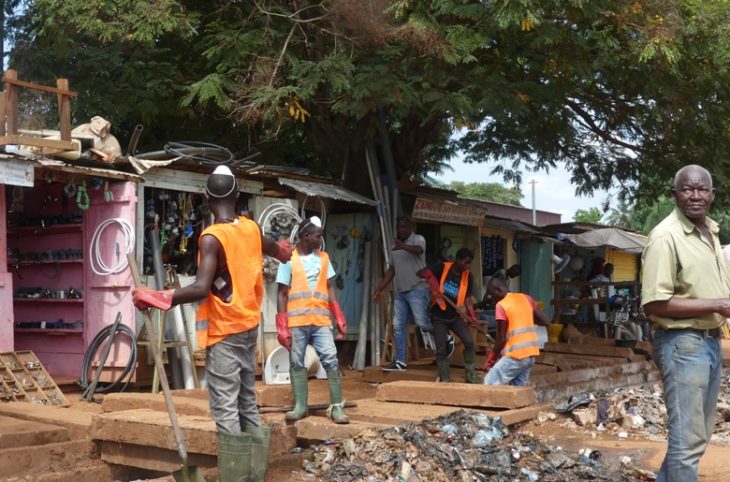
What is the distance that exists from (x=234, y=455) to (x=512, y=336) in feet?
13.8

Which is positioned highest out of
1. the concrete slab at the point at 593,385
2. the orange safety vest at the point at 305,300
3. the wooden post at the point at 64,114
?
the wooden post at the point at 64,114

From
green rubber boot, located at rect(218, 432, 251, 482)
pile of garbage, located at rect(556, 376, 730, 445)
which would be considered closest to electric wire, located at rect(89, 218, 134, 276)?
pile of garbage, located at rect(556, 376, 730, 445)

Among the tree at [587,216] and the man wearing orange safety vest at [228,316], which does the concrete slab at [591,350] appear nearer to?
the man wearing orange safety vest at [228,316]

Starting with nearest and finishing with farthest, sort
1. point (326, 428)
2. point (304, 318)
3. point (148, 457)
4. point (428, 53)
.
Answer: point (148, 457) → point (326, 428) → point (304, 318) → point (428, 53)

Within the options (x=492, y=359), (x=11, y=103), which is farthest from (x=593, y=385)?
(x=11, y=103)

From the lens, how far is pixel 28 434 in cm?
719

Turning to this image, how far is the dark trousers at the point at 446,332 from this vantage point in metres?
10.8

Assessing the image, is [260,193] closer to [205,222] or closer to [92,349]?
[205,222]

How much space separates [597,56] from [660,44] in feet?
3.84

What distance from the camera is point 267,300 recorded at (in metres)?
12.3

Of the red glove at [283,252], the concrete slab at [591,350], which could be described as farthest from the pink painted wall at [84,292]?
the concrete slab at [591,350]

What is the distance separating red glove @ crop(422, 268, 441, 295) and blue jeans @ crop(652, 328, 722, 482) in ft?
20.3

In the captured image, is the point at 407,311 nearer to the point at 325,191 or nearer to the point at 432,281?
the point at 432,281

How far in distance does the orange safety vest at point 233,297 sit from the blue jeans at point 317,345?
2.12 meters
